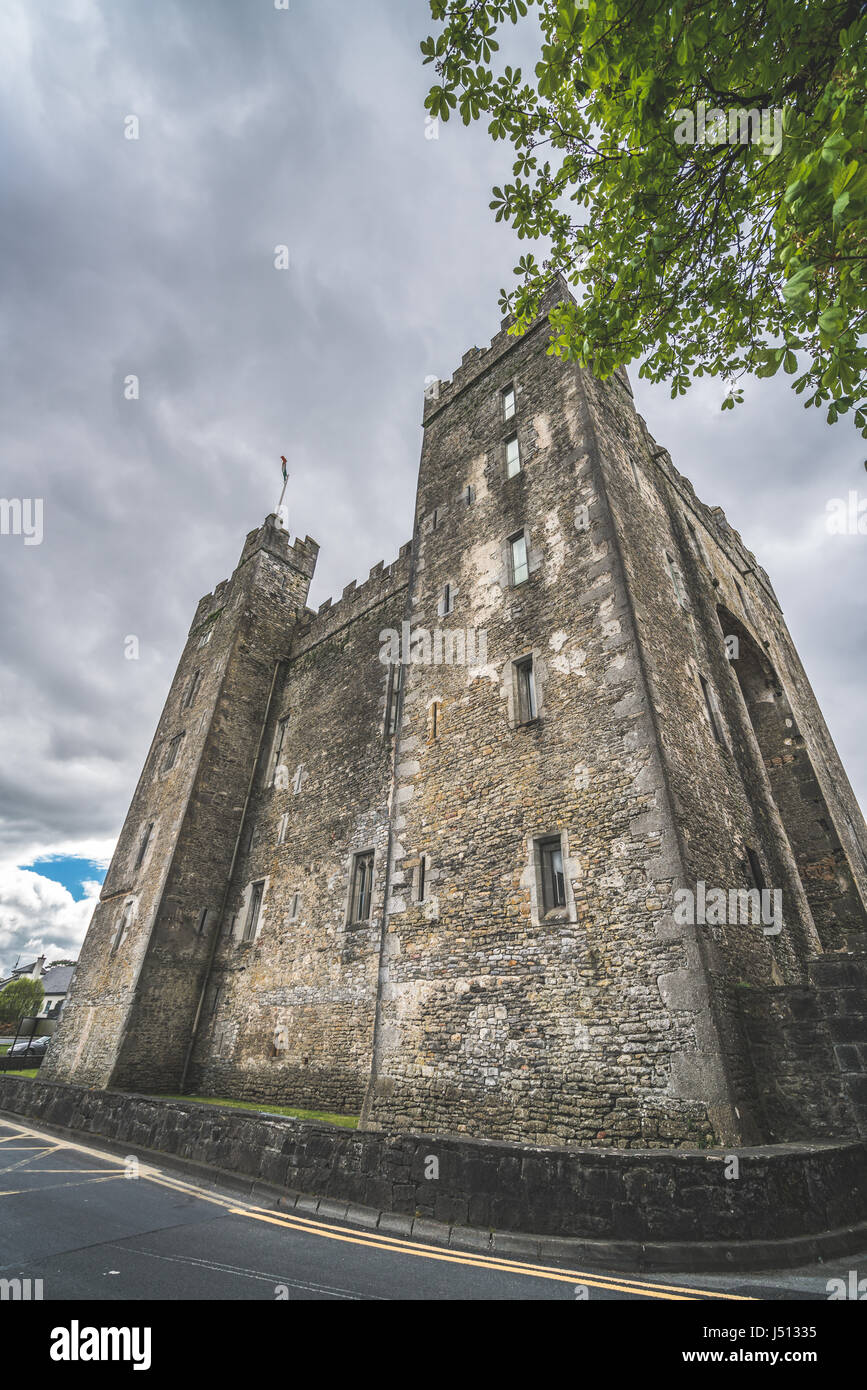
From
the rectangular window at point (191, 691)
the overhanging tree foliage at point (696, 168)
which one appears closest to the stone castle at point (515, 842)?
the rectangular window at point (191, 691)

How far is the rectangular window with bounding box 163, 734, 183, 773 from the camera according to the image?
21453 millimetres

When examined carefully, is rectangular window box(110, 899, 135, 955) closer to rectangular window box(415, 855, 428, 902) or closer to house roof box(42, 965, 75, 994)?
rectangular window box(415, 855, 428, 902)

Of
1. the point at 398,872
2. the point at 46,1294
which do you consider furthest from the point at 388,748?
the point at 46,1294

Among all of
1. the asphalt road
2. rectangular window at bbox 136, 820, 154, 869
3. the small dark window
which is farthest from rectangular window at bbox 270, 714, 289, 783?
the small dark window

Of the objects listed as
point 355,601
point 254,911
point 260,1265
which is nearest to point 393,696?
point 355,601

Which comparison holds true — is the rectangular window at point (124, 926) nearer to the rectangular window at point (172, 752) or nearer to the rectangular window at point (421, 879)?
the rectangular window at point (172, 752)

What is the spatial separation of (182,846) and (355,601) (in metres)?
9.09

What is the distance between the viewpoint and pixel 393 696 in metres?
16.5

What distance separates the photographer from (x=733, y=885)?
9320mm

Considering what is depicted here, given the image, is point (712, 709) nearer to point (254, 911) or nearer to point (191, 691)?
point (254, 911)

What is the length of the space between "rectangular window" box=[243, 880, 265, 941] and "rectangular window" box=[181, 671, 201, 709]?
26.9 ft
